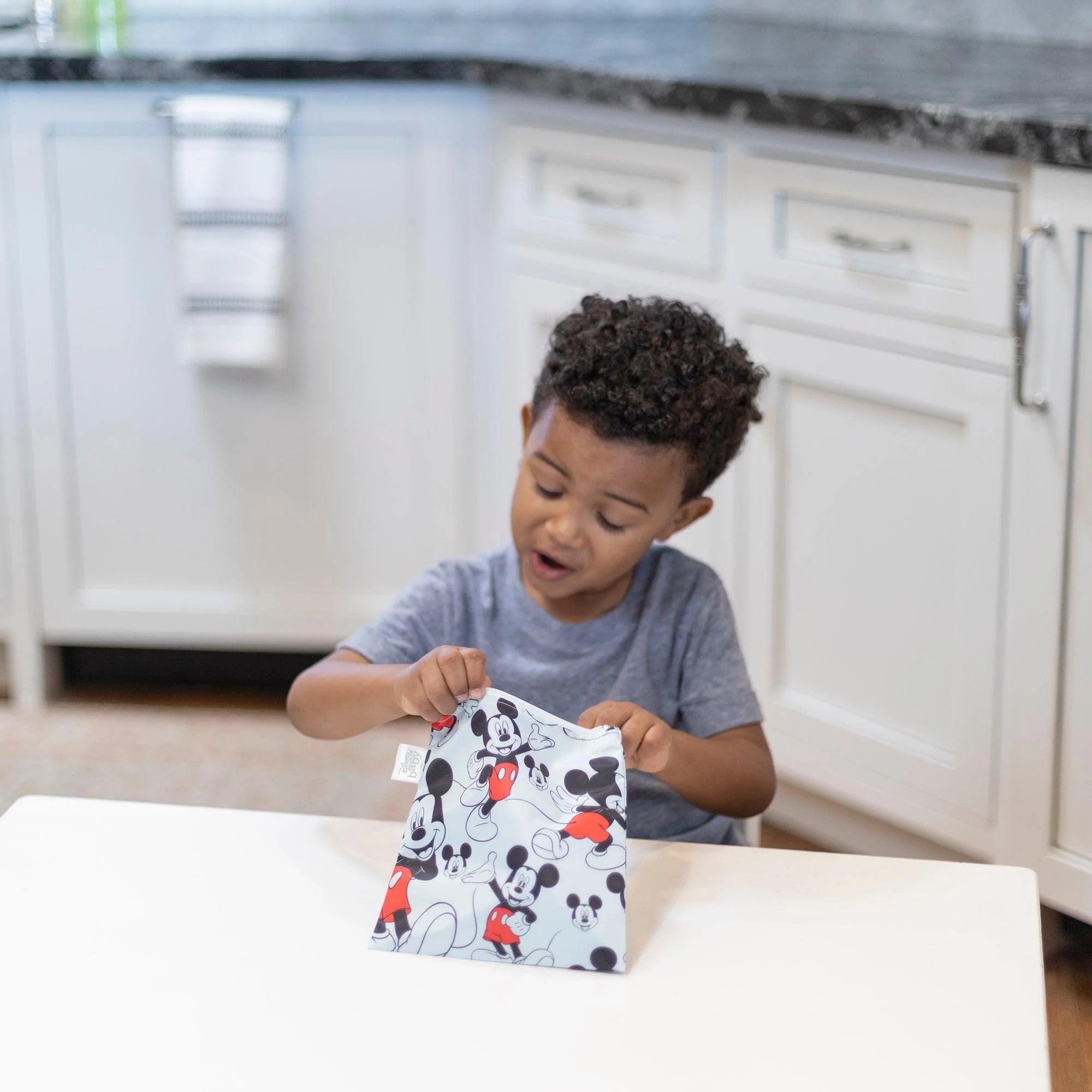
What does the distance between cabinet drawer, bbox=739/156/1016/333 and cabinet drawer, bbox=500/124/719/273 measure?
0.08 m

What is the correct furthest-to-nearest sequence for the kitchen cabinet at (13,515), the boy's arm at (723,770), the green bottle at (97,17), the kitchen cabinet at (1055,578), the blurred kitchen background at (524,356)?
the green bottle at (97,17) → the kitchen cabinet at (13,515) → the blurred kitchen background at (524,356) → the kitchen cabinet at (1055,578) → the boy's arm at (723,770)

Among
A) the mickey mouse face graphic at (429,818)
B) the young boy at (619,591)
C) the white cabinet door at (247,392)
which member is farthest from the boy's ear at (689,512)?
the white cabinet door at (247,392)

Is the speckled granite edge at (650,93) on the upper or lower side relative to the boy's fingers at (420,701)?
upper

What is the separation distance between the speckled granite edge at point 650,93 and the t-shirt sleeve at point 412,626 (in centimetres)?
72

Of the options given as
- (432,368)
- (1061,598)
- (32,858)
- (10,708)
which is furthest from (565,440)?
(10,708)

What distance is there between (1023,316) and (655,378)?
0.61 meters

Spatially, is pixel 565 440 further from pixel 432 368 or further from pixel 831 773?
pixel 432 368

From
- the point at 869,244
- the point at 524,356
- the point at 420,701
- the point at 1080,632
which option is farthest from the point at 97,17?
the point at 420,701

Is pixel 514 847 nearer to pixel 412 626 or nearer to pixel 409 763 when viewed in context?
pixel 409 763

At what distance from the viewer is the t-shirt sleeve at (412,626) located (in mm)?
1118

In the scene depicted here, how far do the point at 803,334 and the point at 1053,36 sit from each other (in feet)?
2.60

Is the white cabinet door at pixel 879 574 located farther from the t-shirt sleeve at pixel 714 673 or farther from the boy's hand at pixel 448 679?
the boy's hand at pixel 448 679

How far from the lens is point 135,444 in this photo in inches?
89.3

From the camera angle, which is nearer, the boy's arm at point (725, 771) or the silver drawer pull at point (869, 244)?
the boy's arm at point (725, 771)
